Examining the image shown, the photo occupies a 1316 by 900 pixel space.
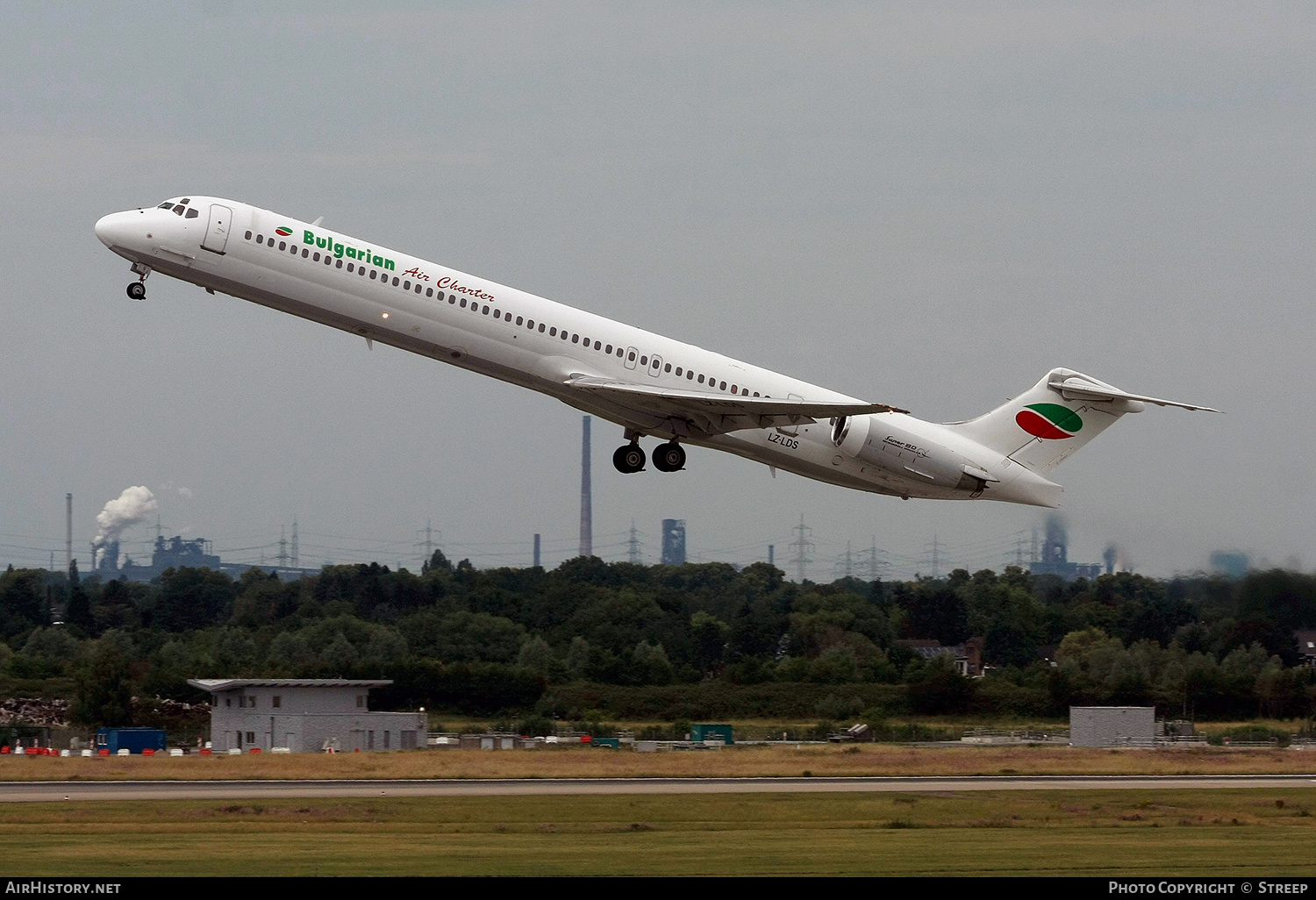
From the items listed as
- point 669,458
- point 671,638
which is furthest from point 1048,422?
point 671,638

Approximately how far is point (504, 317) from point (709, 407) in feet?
19.5

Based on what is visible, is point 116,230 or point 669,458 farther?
point 669,458

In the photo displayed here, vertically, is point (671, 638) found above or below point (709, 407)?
below

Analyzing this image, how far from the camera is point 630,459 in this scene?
165 ft

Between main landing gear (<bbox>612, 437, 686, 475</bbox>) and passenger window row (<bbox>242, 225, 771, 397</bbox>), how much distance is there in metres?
3.36

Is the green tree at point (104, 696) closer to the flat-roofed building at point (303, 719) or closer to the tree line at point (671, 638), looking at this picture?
the tree line at point (671, 638)

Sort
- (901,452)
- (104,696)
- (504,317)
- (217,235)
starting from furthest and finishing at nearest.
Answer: (104,696) < (901,452) < (504,317) < (217,235)

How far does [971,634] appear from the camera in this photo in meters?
134

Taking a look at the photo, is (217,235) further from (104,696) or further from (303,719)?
(104,696)

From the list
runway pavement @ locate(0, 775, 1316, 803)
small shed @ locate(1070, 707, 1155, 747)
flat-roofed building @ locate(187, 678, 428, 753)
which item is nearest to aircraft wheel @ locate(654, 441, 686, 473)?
runway pavement @ locate(0, 775, 1316, 803)

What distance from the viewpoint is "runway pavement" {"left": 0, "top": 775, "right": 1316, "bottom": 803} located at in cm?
4744

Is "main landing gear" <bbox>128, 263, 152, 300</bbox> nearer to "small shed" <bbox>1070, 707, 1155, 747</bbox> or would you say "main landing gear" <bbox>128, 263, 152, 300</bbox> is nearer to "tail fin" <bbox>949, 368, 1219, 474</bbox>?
"tail fin" <bbox>949, 368, 1219, 474</bbox>

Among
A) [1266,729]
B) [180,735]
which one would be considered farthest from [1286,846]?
[180,735]

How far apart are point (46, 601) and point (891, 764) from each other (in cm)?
10876
